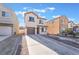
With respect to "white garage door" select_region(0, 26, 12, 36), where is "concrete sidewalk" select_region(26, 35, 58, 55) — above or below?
below

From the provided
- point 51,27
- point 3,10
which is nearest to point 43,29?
point 51,27

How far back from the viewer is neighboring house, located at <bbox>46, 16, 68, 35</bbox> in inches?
151

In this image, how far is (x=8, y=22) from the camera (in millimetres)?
3834

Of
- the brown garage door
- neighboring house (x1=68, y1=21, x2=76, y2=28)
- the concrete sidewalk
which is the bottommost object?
the concrete sidewalk

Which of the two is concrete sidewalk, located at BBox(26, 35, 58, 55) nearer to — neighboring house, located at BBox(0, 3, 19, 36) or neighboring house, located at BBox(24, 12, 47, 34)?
neighboring house, located at BBox(24, 12, 47, 34)

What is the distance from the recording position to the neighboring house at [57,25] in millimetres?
3846

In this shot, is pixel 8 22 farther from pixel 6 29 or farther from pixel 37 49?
pixel 37 49

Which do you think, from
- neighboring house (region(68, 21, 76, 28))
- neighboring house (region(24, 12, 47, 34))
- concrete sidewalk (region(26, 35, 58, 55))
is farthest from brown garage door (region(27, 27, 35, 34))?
neighboring house (region(68, 21, 76, 28))

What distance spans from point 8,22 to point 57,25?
0.83 meters

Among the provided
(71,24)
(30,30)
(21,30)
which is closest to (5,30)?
(21,30)

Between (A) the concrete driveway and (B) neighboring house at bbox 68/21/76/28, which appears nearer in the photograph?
(A) the concrete driveway

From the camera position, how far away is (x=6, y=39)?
3.76 meters

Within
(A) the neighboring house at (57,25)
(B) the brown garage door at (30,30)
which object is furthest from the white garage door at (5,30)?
(A) the neighboring house at (57,25)

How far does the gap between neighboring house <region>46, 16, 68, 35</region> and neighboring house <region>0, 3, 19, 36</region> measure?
1.83 feet
